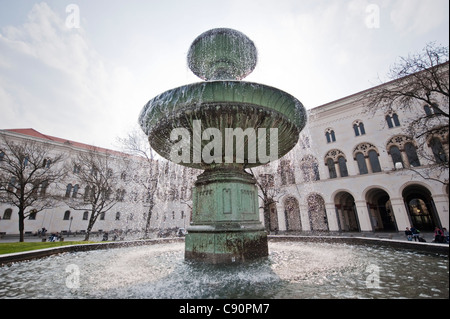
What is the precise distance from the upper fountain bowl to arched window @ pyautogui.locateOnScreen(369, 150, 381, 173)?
21.5 meters

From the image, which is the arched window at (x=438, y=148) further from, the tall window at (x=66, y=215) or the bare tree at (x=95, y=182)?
the tall window at (x=66, y=215)

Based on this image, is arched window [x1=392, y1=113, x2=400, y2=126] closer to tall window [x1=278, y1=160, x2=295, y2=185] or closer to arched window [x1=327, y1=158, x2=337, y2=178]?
arched window [x1=327, y1=158, x2=337, y2=178]

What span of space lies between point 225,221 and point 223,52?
4479mm

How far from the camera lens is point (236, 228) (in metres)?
4.34

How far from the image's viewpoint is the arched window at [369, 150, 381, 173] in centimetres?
2152

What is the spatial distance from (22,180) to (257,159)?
63.4ft

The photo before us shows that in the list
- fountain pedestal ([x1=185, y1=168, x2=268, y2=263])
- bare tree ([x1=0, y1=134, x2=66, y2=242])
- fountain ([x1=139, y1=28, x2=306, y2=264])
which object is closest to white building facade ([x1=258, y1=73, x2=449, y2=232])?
fountain ([x1=139, y1=28, x2=306, y2=264])

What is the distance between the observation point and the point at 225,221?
14.8 ft

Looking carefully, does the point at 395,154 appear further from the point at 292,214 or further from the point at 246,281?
the point at 246,281

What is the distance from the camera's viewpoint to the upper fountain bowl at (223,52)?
5.76 meters

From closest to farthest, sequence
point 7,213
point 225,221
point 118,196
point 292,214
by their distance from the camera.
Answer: point 225,221 → point 118,196 → point 292,214 → point 7,213

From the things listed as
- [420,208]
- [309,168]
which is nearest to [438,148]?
[309,168]

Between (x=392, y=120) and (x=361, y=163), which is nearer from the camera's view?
(x=392, y=120)

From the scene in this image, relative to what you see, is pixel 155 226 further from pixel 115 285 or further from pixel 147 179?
pixel 115 285
